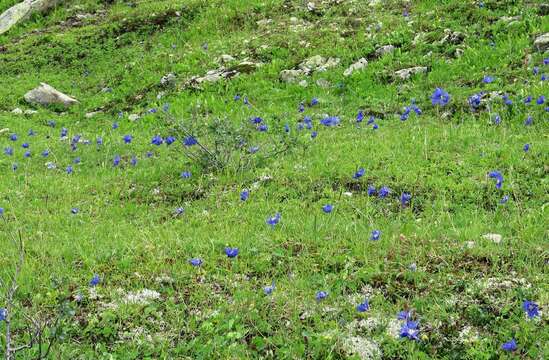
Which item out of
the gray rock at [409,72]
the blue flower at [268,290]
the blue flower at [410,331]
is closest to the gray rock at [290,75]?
the gray rock at [409,72]

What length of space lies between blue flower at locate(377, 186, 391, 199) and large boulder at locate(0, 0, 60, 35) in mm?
Result: 14809

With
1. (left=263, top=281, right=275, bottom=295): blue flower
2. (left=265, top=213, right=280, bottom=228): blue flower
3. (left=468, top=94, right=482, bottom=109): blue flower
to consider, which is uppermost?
(left=263, top=281, right=275, bottom=295): blue flower

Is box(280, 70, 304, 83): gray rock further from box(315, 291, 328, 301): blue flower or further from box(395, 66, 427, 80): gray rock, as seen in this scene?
box(315, 291, 328, 301): blue flower

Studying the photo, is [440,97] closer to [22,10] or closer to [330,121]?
[330,121]

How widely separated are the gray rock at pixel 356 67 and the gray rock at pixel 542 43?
8.97ft

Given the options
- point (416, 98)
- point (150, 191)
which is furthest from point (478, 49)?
point (150, 191)

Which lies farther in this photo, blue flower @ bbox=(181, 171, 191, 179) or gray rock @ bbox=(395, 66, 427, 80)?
gray rock @ bbox=(395, 66, 427, 80)

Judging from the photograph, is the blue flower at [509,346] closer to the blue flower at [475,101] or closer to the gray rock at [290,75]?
the blue flower at [475,101]

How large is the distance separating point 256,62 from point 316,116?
291 cm

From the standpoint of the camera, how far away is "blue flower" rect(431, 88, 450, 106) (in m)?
8.12

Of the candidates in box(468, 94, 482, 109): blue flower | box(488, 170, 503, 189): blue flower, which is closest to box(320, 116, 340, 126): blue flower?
box(468, 94, 482, 109): blue flower

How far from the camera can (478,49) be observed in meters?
9.94

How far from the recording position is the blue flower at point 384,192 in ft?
19.2

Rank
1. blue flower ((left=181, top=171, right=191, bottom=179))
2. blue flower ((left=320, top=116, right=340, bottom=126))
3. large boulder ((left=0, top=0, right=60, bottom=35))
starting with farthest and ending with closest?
large boulder ((left=0, top=0, right=60, bottom=35)) → blue flower ((left=320, top=116, right=340, bottom=126)) → blue flower ((left=181, top=171, right=191, bottom=179))
